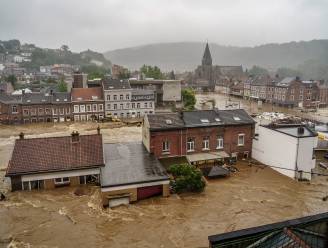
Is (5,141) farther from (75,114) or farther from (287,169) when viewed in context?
(287,169)

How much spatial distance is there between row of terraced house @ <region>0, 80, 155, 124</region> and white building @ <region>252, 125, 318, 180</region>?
121 feet

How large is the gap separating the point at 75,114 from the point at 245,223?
47351 millimetres

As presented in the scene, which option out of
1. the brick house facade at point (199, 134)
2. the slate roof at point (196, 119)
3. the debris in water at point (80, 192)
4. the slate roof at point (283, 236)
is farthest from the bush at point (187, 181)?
the slate roof at point (283, 236)

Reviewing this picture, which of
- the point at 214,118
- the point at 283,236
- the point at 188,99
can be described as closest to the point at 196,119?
the point at 214,118

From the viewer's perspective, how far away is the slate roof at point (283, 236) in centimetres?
906

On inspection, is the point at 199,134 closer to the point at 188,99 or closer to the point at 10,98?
the point at 10,98

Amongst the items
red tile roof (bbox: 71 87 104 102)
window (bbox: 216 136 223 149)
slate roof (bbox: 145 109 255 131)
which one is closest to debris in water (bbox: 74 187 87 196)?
slate roof (bbox: 145 109 255 131)

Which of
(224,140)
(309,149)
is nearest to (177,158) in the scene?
(224,140)

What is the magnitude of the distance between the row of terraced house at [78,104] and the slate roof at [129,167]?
33.2m

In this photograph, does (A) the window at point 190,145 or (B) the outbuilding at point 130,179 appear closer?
(B) the outbuilding at point 130,179

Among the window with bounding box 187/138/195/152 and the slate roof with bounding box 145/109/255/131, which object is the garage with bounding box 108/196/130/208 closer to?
the slate roof with bounding box 145/109/255/131

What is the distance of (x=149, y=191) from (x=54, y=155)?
926 cm

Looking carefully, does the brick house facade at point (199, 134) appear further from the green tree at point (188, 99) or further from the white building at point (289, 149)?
the green tree at point (188, 99)

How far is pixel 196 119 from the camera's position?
33.2m
